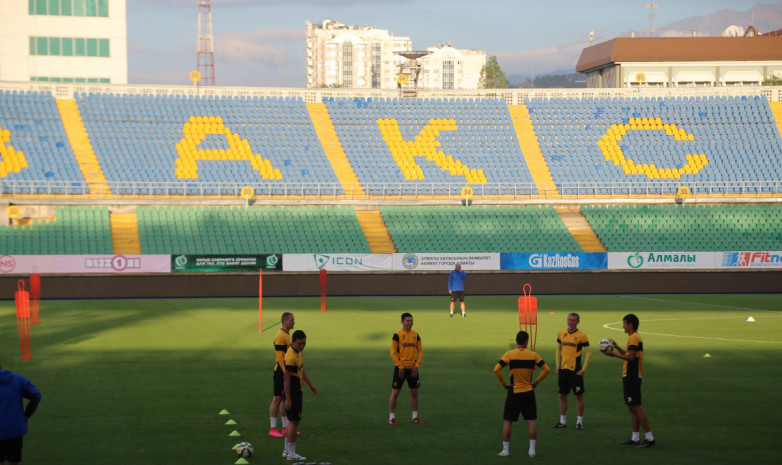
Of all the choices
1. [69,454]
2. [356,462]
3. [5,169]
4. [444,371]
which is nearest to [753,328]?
[444,371]

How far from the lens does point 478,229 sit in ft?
158

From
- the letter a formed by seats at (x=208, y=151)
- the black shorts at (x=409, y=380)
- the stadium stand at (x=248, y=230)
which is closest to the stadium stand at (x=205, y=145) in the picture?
the letter a formed by seats at (x=208, y=151)

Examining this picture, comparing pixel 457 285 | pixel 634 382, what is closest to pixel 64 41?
pixel 457 285

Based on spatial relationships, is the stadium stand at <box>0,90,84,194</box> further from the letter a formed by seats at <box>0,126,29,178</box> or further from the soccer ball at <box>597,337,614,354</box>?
the soccer ball at <box>597,337,614,354</box>

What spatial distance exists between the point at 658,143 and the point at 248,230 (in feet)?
86.2

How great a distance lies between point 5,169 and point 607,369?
36904 millimetres

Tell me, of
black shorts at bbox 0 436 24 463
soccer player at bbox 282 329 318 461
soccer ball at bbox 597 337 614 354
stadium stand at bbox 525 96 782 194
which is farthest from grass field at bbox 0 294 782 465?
stadium stand at bbox 525 96 782 194

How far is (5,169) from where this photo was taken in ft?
159

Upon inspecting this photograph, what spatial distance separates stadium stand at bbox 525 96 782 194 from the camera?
5422 centimetres

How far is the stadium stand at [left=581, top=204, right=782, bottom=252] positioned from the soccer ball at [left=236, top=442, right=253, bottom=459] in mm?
35865

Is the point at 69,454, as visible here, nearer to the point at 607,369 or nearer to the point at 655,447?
the point at 655,447

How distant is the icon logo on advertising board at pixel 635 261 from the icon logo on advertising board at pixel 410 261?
409 inches

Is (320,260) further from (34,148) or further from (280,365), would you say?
(280,365)

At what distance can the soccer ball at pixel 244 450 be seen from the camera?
1401 centimetres
